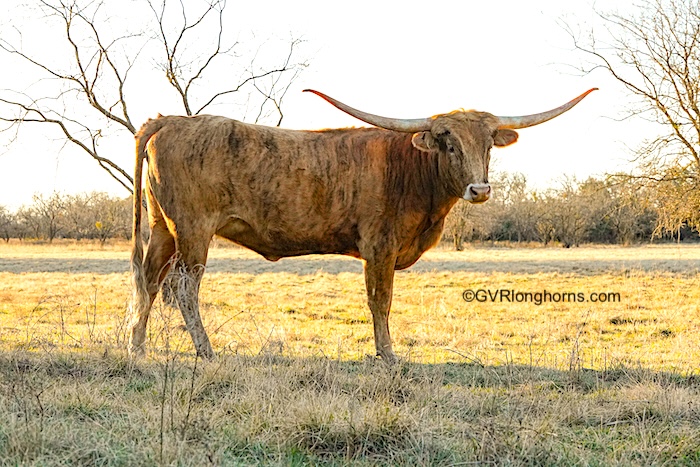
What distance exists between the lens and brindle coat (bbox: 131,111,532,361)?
7066 mm

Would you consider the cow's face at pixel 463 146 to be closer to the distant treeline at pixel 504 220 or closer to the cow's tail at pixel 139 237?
the cow's tail at pixel 139 237

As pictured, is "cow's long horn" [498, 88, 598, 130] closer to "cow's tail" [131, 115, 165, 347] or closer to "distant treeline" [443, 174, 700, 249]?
"cow's tail" [131, 115, 165, 347]

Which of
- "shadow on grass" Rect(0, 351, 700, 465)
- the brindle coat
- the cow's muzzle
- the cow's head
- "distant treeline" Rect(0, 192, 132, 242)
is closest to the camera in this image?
"shadow on grass" Rect(0, 351, 700, 465)

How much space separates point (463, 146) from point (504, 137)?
827 millimetres

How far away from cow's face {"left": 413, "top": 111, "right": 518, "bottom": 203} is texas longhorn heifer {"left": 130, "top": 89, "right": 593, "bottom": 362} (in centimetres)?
1

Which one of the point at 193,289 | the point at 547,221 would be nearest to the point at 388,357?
the point at 193,289

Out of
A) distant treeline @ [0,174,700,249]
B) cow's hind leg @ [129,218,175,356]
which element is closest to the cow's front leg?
cow's hind leg @ [129,218,175,356]

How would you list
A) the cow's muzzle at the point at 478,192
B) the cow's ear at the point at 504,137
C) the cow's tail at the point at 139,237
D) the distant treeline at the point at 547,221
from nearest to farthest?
the cow's muzzle at the point at 478,192
the cow's tail at the point at 139,237
the cow's ear at the point at 504,137
the distant treeline at the point at 547,221

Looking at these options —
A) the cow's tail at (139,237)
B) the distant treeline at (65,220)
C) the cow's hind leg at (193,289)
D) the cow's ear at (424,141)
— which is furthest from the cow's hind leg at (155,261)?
the distant treeline at (65,220)

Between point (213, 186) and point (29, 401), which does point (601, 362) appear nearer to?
point (213, 186)

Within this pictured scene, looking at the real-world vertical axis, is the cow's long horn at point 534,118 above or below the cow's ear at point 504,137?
above

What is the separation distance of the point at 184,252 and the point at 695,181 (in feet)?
48.3

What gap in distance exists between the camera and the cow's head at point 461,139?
6.79m

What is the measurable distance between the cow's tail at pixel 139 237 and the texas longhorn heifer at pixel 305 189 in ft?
0.04
